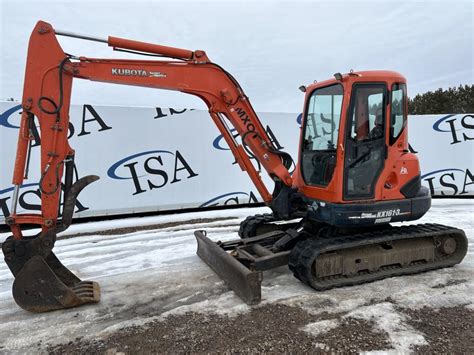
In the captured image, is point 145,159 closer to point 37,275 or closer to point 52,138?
point 52,138

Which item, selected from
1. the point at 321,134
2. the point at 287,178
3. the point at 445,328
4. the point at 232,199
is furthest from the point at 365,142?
the point at 232,199

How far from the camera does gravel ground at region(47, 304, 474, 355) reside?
3.04 metres

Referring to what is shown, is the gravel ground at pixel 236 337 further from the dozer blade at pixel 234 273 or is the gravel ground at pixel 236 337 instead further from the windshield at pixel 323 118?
the windshield at pixel 323 118

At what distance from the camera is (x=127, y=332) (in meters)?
3.33

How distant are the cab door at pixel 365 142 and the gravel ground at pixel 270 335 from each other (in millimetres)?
1563

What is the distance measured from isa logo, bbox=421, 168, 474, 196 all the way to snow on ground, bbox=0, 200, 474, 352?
19.2 ft

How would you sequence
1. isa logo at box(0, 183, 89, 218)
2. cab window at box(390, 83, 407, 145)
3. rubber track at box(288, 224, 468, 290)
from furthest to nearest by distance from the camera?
isa logo at box(0, 183, 89, 218), cab window at box(390, 83, 407, 145), rubber track at box(288, 224, 468, 290)

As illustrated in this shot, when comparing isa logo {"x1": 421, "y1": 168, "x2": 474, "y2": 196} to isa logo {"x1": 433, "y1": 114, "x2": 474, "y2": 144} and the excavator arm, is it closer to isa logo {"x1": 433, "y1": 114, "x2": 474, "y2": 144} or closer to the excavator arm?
isa logo {"x1": 433, "y1": 114, "x2": 474, "y2": 144}

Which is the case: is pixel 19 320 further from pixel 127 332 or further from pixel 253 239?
pixel 253 239

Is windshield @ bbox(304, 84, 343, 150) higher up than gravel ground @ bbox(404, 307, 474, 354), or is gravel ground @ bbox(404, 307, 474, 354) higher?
windshield @ bbox(304, 84, 343, 150)

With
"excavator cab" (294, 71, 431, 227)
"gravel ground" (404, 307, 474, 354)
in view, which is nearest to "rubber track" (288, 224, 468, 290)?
"excavator cab" (294, 71, 431, 227)

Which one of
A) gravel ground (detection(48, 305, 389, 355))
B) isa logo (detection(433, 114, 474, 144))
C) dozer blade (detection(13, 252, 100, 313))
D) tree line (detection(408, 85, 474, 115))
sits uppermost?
tree line (detection(408, 85, 474, 115))

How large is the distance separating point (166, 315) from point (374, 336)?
2.04 meters

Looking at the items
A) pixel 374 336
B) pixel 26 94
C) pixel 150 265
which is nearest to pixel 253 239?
pixel 150 265
